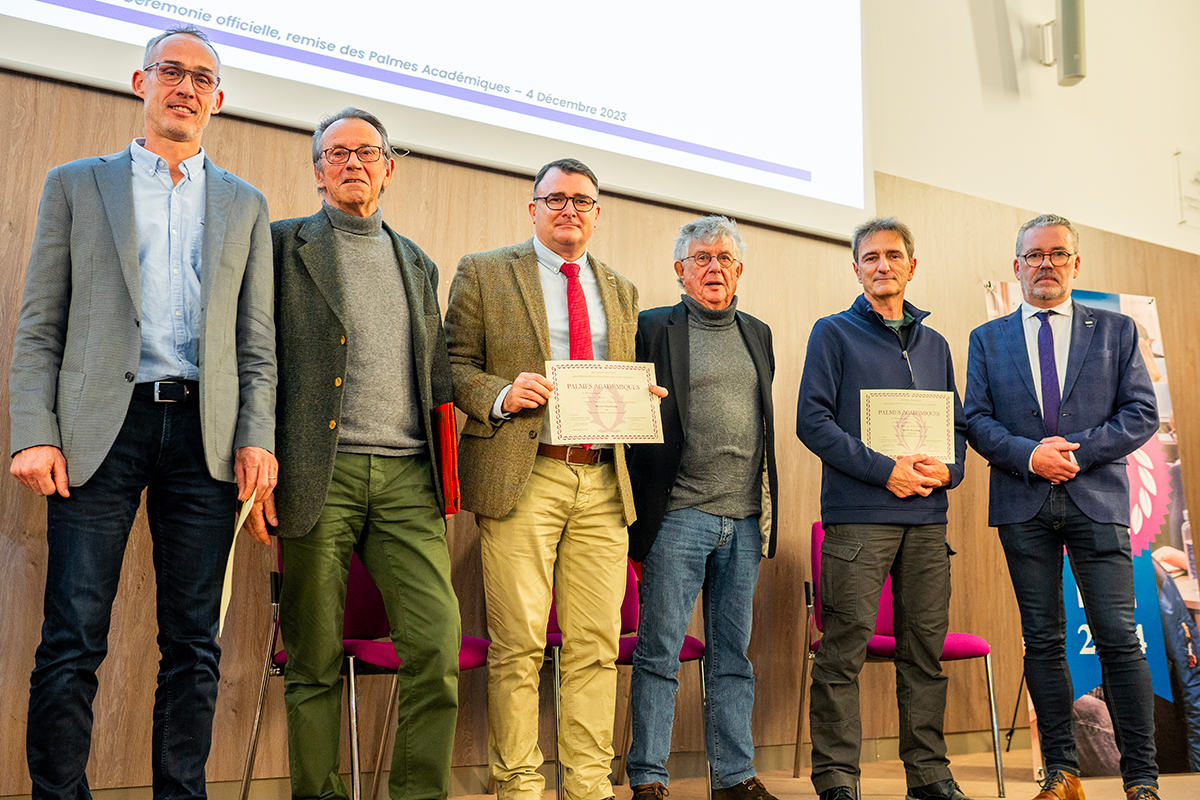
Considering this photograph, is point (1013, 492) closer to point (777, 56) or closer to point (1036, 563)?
point (1036, 563)

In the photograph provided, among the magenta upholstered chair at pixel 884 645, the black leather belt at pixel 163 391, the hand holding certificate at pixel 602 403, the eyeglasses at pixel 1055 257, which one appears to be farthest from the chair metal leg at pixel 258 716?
the eyeglasses at pixel 1055 257

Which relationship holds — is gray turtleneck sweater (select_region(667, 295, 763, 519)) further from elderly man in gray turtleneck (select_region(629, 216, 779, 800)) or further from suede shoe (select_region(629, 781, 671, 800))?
suede shoe (select_region(629, 781, 671, 800))

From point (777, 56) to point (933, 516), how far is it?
2.17 metres

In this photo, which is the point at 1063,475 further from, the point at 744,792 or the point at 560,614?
the point at 560,614

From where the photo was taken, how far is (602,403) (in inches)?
97.2

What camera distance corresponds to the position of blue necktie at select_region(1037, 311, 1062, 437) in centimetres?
304

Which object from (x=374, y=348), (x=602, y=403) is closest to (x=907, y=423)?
(x=602, y=403)

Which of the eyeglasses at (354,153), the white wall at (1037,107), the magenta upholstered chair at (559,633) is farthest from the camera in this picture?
the white wall at (1037,107)

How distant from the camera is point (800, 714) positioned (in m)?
3.58

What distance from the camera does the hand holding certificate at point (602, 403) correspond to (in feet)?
7.93

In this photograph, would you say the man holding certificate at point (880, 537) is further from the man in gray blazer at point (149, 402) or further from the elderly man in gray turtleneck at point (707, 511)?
the man in gray blazer at point (149, 402)

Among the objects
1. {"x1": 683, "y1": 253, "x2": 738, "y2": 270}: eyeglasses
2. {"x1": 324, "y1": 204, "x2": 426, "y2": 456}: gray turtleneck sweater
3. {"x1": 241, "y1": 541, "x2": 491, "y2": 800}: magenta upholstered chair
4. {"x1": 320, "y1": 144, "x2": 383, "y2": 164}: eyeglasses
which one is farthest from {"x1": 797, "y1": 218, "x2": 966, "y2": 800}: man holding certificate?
{"x1": 320, "y1": 144, "x2": 383, "y2": 164}: eyeglasses

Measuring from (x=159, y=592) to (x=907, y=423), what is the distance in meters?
2.04

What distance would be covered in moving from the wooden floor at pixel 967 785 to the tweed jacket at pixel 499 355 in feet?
4.17
